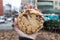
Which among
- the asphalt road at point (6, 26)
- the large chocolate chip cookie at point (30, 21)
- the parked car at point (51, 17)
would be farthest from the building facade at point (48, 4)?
the large chocolate chip cookie at point (30, 21)

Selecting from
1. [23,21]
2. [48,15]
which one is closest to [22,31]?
[23,21]

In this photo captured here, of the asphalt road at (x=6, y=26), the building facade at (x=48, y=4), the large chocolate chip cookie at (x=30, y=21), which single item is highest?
the large chocolate chip cookie at (x=30, y=21)

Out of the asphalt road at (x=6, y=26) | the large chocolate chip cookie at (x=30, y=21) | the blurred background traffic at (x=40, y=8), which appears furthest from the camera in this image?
the asphalt road at (x=6, y=26)

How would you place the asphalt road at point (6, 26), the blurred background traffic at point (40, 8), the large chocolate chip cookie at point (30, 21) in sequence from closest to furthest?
the large chocolate chip cookie at point (30, 21) → the blurred background traffic at point (40, 8) → the asphalt road at point (6, 26)

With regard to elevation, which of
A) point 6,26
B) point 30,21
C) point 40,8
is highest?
point 30,21

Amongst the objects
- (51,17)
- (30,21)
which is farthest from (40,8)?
(30,21)

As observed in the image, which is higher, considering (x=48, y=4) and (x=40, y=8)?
(x=48, y=4)

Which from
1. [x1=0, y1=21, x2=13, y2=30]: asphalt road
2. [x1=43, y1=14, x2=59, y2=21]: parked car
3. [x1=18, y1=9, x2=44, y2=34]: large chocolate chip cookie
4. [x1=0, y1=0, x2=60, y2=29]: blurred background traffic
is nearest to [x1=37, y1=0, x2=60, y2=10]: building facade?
[x1=0, y1=0, x2=60, y2=29]: blurred background traffic

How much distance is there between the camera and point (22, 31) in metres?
2.22

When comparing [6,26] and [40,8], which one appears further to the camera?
[6,26]

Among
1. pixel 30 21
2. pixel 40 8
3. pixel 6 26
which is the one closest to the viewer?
pixel 30 21

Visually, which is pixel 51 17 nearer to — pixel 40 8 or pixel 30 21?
pixel 40 8

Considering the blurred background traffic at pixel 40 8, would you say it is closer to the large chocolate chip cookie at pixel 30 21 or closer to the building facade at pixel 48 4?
the building facade at pixel 48 4

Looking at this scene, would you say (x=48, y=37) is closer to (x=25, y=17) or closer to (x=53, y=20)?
(x=53, y=20)
